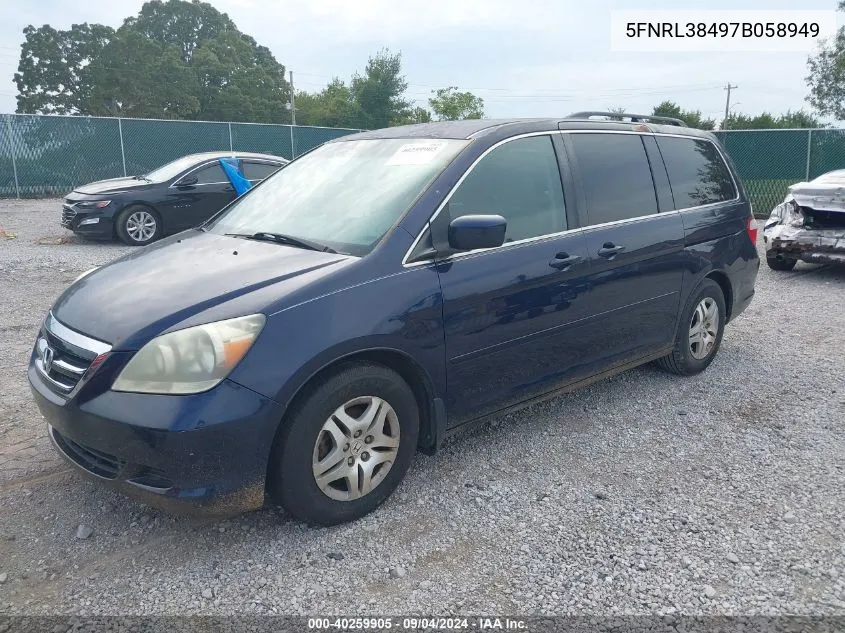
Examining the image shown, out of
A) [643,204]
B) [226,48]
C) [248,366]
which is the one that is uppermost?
[226,48]

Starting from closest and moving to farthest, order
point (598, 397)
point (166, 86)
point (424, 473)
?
1. point (424, 473)
2. point (598, 397)
3. point (166, 86)

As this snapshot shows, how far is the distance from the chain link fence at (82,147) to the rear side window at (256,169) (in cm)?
642

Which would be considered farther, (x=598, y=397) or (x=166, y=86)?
(x=166, y=86)

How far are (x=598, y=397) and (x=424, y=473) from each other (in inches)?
63.7

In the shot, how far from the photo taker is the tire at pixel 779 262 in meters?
9.10

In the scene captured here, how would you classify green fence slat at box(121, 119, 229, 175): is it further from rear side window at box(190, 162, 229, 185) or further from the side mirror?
the side mirror

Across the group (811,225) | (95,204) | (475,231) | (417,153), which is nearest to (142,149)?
(95,204)

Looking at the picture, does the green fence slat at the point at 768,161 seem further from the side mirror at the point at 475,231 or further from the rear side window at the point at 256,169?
the side mirror at the point at 475,231

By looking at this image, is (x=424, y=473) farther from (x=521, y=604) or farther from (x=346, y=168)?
(x=346, y=168)

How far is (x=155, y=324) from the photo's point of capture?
272 centimetres

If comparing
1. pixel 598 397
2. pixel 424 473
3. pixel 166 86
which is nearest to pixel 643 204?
pixel 598 397

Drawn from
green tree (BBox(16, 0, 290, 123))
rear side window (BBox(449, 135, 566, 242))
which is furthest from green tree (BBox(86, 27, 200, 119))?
rear side window (BBox(449, 135, 566, 242))

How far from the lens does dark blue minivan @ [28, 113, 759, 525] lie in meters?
2.64

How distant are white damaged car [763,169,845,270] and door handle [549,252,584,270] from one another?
6.07 metres
